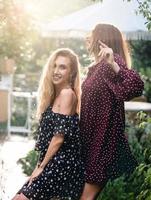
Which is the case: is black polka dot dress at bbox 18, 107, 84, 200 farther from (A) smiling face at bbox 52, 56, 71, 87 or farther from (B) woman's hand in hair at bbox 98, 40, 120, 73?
(B) woman's hand in hair at bbox 98, 40, 120, 73

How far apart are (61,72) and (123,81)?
0.43 metres

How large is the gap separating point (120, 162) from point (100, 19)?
7.53 meters

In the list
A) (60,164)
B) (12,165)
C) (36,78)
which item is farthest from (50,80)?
(36,78)

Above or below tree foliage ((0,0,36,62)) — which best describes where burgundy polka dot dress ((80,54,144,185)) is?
below

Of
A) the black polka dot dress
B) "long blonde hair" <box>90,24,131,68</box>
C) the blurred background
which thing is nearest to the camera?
the black polka dot dress

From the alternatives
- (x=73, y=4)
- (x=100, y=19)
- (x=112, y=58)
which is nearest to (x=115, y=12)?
(x=100, y=19)

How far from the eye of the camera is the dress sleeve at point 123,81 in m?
4.35

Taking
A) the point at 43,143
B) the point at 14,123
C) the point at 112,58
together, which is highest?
the point at 112,58

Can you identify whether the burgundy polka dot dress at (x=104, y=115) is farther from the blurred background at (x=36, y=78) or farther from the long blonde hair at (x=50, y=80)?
the blurred background at (x=36, y=78)

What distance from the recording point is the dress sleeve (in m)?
4.35

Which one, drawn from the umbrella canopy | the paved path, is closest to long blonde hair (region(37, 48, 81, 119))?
the paved path

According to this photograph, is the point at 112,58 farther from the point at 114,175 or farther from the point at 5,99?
the point at 5,99

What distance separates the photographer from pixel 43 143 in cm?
434

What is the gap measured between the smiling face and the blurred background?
82 cm
